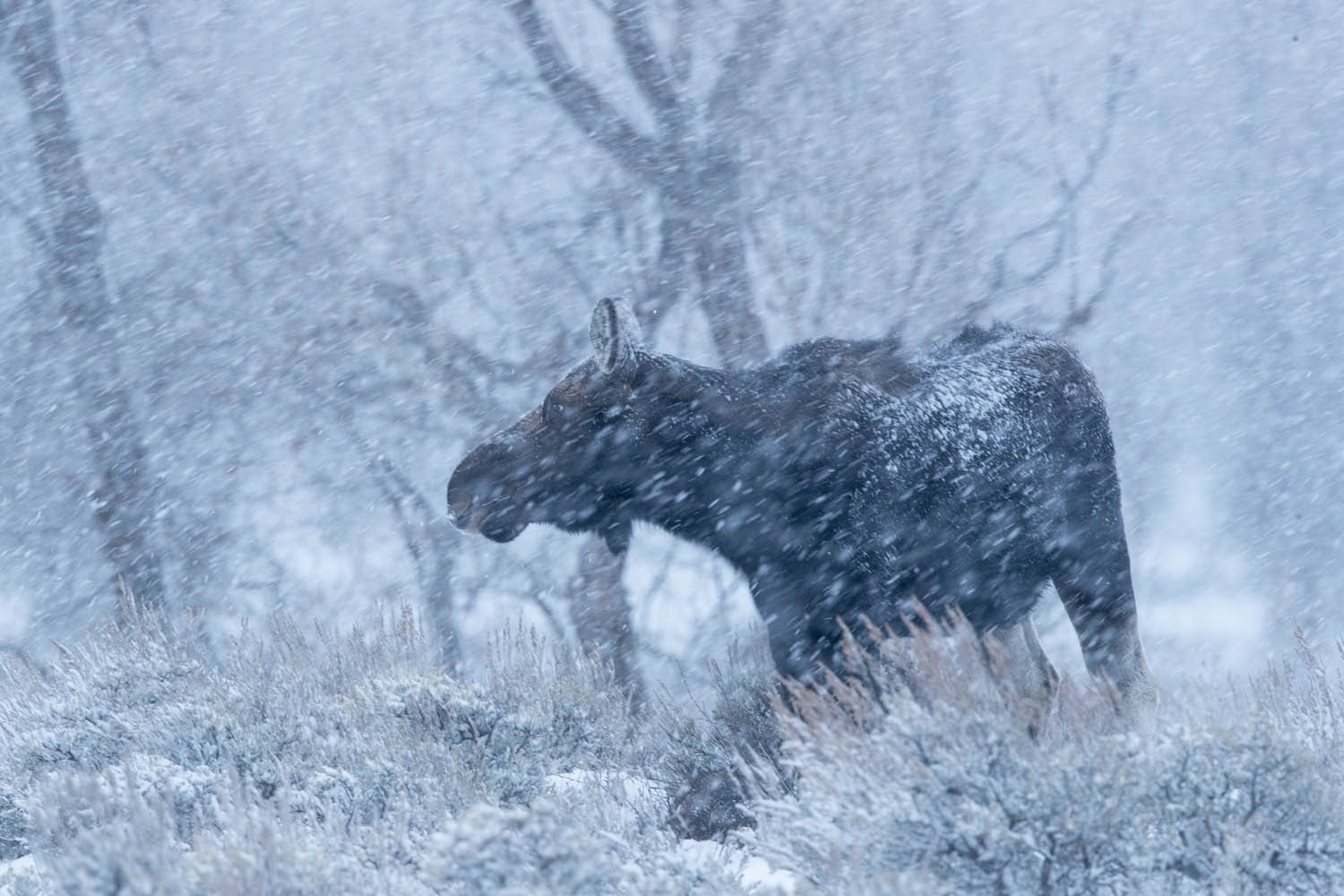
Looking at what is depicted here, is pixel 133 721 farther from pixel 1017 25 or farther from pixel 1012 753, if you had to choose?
pixel 1017 25

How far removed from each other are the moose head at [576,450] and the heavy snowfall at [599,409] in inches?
2.3

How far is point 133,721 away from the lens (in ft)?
17.7

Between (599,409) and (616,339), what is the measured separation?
1.06 feet

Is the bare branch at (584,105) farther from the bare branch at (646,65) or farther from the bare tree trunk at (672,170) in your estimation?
the bare branch at (646,65)

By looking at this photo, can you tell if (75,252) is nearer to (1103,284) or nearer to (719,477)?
(719,477)

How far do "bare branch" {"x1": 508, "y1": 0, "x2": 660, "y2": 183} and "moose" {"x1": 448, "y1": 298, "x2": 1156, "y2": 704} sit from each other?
7.80 m

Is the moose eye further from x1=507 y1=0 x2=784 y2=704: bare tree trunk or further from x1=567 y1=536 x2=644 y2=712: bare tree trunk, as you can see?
x1=507 y1=0 x2=784 y2=704: bare tree trunk

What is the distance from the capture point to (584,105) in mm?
12891

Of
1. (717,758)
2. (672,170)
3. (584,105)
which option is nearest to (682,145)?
(672,170)

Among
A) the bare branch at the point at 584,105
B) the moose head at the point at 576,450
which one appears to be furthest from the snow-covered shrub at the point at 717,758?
the bare branch at the point at 584,105

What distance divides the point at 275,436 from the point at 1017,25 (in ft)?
46.0

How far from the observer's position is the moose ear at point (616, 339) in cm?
466

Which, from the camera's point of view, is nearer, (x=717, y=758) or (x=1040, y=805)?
(x=1040, y=805)

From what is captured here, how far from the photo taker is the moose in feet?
14.9
